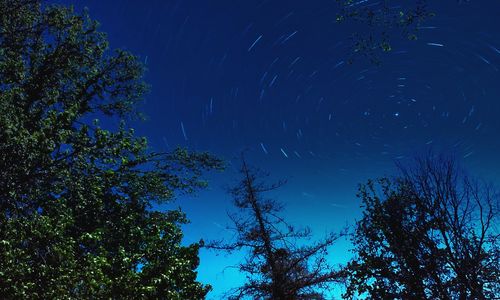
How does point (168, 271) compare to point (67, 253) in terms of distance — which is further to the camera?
point (168, 271)

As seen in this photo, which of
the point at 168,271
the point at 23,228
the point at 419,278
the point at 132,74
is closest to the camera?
the point at 23,228

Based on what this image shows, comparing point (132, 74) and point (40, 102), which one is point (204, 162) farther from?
point (40, 102)

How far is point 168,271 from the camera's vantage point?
1164 centimetres

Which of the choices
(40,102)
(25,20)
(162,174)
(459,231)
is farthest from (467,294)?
(25,20)

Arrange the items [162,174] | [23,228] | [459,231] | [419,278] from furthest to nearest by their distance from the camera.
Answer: [162,174], [419,278], [459,231], [23,228]

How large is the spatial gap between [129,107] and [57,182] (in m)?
7.09

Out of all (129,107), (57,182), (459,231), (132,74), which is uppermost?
(132,74)

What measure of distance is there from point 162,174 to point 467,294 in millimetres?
13744

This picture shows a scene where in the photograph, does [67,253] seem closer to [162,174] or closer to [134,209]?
[134,209]

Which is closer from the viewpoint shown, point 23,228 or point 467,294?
point 23,228

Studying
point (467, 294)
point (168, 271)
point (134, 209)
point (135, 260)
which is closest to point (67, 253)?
point (135, 260)

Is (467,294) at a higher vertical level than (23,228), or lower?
lower

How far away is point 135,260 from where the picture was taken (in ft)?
38.9

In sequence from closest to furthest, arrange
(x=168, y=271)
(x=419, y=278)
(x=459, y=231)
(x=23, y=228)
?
(x=23, y=228), (x=168, y=271), (x=459, y=231), (x=419, y=278)
